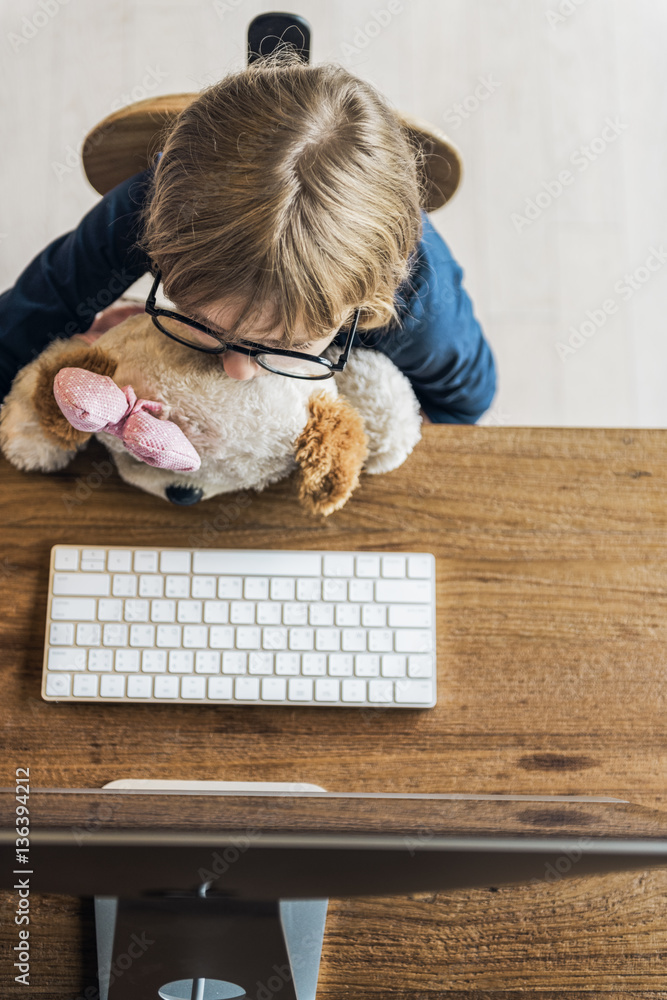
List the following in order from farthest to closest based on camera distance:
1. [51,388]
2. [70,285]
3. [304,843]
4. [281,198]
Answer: [70,285], [51,388], [281,198], [304,843]

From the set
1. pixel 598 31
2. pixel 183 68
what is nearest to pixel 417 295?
pixel 183 68

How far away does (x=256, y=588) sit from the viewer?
2.13ft

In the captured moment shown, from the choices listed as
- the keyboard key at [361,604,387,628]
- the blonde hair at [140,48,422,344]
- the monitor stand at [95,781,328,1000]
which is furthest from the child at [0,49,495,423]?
the monitor stand at [95,781,328,1000]

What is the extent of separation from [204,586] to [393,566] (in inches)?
6.6

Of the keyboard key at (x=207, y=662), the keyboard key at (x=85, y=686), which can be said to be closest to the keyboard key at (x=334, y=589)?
the keyboard key at (x=207, y=662)

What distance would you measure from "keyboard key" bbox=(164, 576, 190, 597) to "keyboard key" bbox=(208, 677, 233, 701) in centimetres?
8

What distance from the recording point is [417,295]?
724 millimetres

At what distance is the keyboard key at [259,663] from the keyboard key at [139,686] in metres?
0.09

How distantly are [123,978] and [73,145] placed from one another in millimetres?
1295

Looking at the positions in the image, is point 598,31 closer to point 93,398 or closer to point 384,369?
point 384,369

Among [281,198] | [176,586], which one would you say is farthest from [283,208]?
[176,586]

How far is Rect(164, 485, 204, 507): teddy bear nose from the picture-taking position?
2.03 ft

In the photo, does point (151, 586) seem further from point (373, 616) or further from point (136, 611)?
point (373, 616)

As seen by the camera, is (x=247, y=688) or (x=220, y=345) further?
(x=247, y=688)
